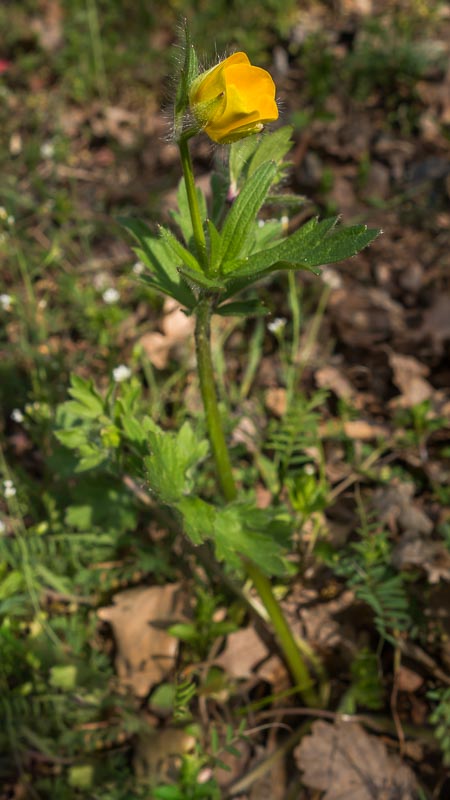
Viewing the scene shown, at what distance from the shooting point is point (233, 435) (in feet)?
8.82

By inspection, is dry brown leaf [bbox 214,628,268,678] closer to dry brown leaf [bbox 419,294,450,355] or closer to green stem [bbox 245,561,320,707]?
green stem [bbox 245,561,320,707]

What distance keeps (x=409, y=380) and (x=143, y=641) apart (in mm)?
1424

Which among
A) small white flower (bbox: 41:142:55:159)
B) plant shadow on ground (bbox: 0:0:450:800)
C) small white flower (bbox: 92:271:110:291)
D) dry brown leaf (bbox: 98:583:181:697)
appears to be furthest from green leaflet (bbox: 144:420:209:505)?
small white flower (bbox: 41:142:55:159)

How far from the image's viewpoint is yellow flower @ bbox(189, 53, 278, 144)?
1.23 metres

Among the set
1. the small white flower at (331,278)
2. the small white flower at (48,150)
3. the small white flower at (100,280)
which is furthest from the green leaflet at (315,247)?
the small white flower at (48,150)

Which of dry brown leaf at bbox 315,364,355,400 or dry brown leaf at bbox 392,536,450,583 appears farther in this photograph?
dry brown leaf at bbox 315,364,355,400

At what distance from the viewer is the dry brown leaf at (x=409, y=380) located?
2770 mm

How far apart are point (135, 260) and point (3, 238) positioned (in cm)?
71

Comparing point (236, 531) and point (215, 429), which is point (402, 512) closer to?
point (236, 531)

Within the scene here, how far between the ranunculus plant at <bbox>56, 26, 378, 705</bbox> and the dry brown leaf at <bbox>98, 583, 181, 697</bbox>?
18.0 inches

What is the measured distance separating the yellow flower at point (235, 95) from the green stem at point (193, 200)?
0.24ft

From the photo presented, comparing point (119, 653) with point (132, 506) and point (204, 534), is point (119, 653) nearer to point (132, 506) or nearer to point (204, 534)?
point (132, 506)

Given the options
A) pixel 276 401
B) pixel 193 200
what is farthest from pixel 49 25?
pixel 193 200

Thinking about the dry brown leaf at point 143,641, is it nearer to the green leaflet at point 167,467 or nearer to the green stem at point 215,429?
the green stem at point 215,429
